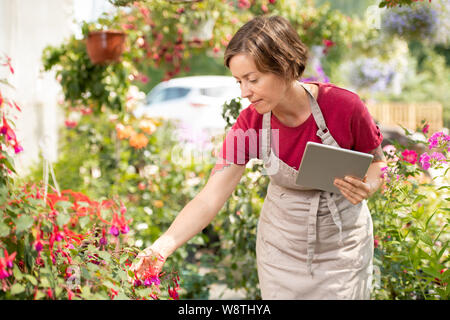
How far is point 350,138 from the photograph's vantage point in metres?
1.58

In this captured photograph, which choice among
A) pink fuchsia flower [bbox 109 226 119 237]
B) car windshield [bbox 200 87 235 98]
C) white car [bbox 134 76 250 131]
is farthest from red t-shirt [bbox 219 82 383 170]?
car windshield [bbox 200 87 235 98]

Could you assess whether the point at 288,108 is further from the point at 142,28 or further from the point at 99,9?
the point at 142,28

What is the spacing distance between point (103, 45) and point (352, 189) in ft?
7.85

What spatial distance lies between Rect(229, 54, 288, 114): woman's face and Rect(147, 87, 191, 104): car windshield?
1039 cm

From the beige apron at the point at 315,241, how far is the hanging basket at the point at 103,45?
2.07 m

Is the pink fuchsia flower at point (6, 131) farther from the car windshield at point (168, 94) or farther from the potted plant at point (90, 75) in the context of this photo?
the car windshield at point (168, 94)

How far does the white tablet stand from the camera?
55.3 inches

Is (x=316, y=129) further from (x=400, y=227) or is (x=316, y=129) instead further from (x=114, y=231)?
(x=114, y=231)

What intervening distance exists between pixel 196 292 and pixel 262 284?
1.22 metres

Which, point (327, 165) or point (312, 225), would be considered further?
point (312, 225)

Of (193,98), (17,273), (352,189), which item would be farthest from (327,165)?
(193,98)

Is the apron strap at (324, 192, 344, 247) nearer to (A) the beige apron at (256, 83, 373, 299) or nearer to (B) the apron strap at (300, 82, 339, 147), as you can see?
(A) the beige apron at (256, 83, 373, 299)

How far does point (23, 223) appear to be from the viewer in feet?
3.08

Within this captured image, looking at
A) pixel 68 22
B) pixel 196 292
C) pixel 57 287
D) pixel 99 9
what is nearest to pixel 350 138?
pixel 57 287
